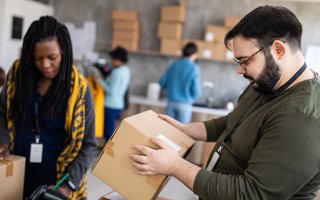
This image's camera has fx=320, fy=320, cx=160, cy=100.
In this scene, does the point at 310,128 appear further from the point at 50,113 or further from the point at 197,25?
the point at 197,25

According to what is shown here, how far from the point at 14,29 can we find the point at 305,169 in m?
4.35

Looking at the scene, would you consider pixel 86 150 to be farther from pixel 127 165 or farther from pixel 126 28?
pixel 126 28

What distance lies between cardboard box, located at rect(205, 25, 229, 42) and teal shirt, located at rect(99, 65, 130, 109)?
1.28m

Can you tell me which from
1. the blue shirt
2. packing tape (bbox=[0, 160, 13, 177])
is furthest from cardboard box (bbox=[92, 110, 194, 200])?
the blue shirt

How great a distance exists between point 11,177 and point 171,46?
11.9 feet

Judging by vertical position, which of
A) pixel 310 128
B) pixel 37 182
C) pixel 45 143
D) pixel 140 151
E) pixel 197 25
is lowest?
pixel 37 182

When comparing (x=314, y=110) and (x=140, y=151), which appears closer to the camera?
(x=314, y=110)

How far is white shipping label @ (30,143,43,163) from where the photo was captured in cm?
142

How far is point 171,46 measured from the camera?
4609 mm

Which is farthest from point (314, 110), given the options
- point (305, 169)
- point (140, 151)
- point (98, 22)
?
point (98, 22)

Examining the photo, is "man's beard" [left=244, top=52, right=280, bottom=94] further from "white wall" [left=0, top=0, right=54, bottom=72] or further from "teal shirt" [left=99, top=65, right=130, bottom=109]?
"white wall" [left=0, top=0, right=54, bottom=72]

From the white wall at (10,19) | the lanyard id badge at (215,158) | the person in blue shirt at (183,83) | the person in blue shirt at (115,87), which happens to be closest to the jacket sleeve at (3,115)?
the lanyard id badge at (215,158)

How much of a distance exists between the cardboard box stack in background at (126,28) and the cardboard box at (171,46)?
44 cm

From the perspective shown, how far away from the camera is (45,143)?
1442mm
